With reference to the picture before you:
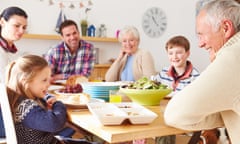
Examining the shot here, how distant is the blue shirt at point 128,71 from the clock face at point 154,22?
218 centimetres

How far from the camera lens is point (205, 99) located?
1.03m

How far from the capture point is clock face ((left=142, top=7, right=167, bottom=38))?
518cm

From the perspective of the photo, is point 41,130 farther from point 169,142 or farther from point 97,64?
point 97,64

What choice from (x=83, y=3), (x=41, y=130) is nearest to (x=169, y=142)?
(x=41, y=130)

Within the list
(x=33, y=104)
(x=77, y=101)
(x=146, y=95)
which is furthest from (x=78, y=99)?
(x=146, y=95)

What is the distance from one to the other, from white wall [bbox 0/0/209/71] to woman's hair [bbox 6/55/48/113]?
2902 millimetres

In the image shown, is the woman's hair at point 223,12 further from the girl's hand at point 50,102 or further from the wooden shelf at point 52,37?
the wooden shelf at point 52,37

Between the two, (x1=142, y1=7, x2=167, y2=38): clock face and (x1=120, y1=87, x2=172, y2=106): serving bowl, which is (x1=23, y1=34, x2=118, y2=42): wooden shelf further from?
(x1=120, y1=87, x2=172, y2=106): serving bowl

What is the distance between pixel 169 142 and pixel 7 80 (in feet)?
3.19

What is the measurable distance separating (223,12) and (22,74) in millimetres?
992

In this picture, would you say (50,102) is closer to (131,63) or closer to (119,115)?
(119,115)

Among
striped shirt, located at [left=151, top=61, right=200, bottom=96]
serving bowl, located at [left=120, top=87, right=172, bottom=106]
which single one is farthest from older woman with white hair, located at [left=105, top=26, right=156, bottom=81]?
serving bowl, located at [left=120, top=87, right=172, bottom=106]

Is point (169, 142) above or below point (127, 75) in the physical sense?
below

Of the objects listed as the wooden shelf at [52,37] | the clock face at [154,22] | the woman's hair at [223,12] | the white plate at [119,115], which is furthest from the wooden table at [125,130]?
the clock face at [154,22]
